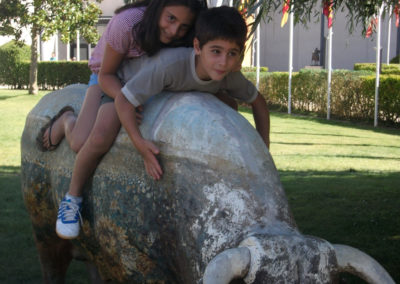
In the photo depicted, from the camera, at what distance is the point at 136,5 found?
11.3 ft

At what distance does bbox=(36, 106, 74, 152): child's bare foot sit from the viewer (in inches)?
148

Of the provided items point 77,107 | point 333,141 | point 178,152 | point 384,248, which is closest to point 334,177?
point 384,248

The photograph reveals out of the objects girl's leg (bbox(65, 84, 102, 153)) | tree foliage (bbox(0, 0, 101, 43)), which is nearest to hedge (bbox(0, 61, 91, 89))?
tree foliage (bbox(0, 0, 101, 43))

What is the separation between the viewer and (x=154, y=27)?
3.19 m

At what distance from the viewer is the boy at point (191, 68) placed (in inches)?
113

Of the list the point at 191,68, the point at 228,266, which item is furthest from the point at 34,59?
the point at 228,266

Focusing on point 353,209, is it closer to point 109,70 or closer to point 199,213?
point 109,70

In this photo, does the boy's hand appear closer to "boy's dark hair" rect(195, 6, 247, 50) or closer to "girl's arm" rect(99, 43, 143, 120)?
"girl's arm" rect(99, 43, 143, 120)

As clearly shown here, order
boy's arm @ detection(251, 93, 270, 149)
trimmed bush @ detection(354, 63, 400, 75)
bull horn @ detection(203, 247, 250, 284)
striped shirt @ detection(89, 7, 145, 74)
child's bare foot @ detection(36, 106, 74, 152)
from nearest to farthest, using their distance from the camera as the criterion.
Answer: bull horn @ detection(203, 247, 250, 284)
striped shirt @ detection(89, 7, 145, 74)
boy's arm @ detection(251, 93, 270, 149)
child's bare foot @ detection(36, 106, 74, 152)
trimmed bush @ detection(354, 63, 400, 75)

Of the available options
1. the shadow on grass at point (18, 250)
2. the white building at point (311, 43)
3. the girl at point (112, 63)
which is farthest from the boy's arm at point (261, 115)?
the white building at point (311, 43)

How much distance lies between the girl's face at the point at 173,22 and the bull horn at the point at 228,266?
1.43 metres

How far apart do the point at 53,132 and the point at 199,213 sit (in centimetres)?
158

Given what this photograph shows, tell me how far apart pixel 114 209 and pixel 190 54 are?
37.3 inches

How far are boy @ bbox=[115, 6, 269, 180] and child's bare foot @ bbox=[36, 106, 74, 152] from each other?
0.88 meters
